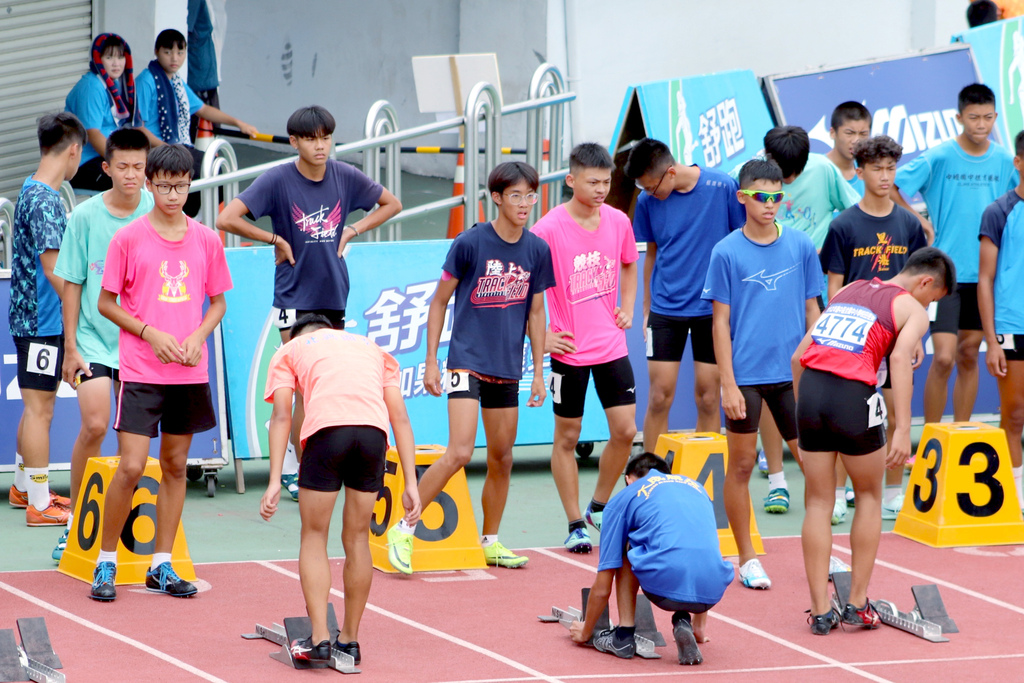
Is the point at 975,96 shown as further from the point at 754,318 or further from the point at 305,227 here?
the point at 305,227

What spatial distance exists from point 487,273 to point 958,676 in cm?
294

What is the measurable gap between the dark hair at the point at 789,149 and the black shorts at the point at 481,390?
7.79 feet

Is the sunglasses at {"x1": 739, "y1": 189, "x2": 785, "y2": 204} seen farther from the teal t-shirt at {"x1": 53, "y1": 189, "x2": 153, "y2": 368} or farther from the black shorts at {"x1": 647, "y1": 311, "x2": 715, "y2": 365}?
the teal t-shirt at {"x1": 53, "y1": 189, "x2": 153, "y2": 368}

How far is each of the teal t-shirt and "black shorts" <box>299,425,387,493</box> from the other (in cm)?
194

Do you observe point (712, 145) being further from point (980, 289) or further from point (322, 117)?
point (322, 117)

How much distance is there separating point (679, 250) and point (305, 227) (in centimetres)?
218

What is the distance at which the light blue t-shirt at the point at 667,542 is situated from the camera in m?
5.71

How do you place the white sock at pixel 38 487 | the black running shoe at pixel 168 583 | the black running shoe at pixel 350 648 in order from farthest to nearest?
the white sock at pixel 38 487 < the black running shoe at pixel 168 583 < the black running shoe at pixel 350 648

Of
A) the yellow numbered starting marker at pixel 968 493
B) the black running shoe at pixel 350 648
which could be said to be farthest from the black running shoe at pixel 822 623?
the black running shoe at pixel 350 648

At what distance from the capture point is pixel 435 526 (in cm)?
743

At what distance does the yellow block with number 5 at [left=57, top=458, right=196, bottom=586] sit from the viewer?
22.8 ft

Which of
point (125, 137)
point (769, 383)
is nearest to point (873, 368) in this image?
point (769, 383)

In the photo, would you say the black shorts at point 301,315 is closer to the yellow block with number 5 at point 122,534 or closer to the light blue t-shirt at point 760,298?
the yellow block with number 5 at point 122,534

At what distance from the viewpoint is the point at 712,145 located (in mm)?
12023
